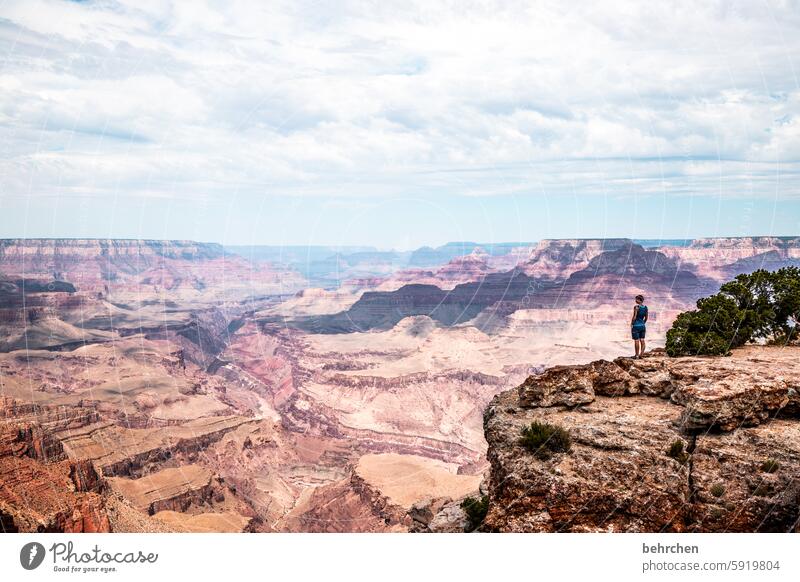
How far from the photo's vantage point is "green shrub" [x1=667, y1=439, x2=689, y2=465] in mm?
14820

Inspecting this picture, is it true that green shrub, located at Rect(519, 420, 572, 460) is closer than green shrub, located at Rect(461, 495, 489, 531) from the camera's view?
Yes

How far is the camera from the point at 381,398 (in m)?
110

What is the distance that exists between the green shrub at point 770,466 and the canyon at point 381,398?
0.20 meters

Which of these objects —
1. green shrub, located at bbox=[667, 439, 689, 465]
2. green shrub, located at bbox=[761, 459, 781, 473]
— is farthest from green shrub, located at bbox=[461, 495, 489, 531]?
green shrub, located at bbox=[761, 459, 781, 473]

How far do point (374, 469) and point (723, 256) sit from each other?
13014 centimetres

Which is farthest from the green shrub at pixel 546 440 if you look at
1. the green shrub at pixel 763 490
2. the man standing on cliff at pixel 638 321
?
the man standing on cliff at pixel 638 321

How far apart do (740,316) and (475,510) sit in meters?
11.0

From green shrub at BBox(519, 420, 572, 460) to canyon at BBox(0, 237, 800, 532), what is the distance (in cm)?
40

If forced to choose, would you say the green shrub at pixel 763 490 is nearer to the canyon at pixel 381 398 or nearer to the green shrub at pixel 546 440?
the canyon at pixel 381 398

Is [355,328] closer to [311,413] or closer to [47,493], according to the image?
[311,413]

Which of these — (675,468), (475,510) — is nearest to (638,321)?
(675,468)

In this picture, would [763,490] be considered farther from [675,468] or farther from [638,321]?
[638,321]

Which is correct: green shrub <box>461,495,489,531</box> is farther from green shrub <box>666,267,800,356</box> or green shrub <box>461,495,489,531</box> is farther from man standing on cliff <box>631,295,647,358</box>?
green shrub <box>666,267,800,356</box>
